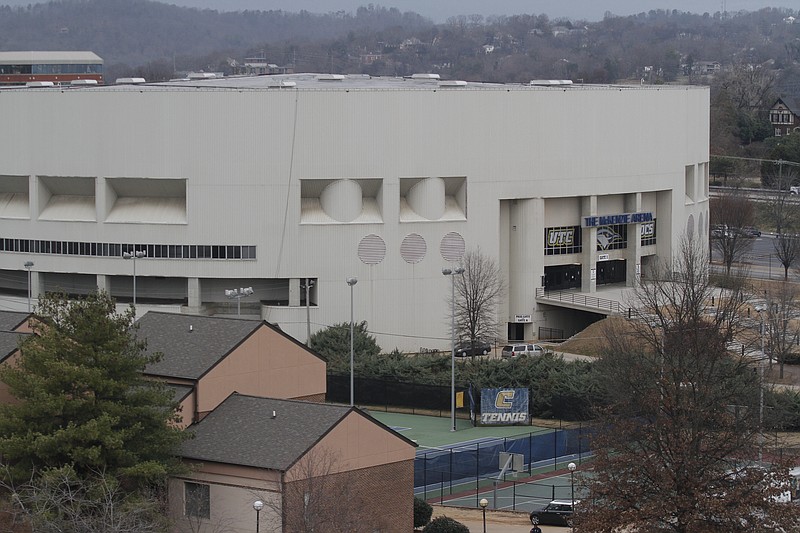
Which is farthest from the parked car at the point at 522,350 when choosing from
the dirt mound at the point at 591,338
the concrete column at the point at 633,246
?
the concrete column at the point at 633,246

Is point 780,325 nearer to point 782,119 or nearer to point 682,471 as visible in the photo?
point 682,471

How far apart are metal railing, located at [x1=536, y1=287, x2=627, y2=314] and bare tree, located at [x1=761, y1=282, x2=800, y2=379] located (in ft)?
24.0

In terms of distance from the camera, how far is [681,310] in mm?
60656

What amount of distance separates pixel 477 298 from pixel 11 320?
104 ft

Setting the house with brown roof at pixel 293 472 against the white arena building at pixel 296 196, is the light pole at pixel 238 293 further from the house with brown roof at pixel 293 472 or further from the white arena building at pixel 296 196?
the house with brown roof at pixel 293 472

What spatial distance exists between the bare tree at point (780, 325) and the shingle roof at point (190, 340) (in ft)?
82.9

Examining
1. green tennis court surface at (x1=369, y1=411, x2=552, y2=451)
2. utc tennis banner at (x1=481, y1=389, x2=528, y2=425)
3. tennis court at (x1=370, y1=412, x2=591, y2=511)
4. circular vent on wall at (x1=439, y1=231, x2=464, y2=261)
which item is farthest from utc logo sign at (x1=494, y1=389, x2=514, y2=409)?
circular vent on wall at (x1=439, y1=231, x2=464, y2=261)

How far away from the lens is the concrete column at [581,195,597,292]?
8719cm

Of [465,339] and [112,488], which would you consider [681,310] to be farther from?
[112,488]

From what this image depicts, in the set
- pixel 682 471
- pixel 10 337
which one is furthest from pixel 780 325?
pixel 682 471

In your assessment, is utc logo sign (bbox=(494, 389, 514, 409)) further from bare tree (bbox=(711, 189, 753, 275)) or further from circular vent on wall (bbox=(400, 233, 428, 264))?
bare tree (bbox=(711, 189, 753, 275))

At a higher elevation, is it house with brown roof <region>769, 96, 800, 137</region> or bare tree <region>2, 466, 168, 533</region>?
house with brown roof <region>769, 96, 800, 137</region>

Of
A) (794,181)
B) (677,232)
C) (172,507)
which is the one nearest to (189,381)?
(172,507)

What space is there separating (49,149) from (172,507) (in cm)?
4342
